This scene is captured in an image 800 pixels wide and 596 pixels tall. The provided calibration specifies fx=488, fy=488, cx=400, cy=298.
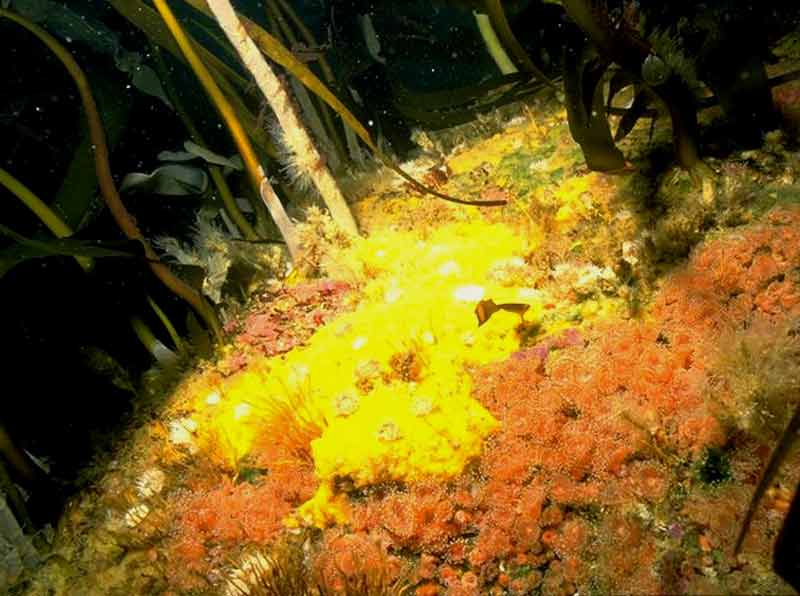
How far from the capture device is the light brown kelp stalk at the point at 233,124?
4.22 meters

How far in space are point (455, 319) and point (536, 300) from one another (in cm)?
56

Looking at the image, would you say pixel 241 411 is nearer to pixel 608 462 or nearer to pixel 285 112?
pixel 608 462

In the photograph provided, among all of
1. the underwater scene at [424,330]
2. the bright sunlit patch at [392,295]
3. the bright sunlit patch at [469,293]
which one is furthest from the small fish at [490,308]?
the bright sunlit patch at [392,295]

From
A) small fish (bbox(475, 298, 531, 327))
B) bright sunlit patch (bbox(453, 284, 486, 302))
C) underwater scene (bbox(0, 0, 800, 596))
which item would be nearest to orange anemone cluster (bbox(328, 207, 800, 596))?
underwater scene (bbox(0, 0, 800, 596))

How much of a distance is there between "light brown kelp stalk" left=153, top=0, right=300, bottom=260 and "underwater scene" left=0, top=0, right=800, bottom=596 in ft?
0.12

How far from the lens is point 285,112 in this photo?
13.8ft

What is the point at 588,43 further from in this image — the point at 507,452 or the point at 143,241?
the point at 143,241

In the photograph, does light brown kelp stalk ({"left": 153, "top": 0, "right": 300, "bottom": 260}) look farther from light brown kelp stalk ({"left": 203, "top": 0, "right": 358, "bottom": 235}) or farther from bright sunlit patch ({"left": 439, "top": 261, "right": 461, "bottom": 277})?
bright sunlit patch ({"left": 439, "top": 261, "right": 461, "bottom": 277})

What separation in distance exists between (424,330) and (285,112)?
2401mm

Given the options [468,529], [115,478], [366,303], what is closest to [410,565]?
[468,529]

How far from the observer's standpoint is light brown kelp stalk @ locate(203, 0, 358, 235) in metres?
3.97

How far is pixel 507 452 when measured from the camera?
2.47 metres

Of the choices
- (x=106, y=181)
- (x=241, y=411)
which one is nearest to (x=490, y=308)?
(x=241, y=411)

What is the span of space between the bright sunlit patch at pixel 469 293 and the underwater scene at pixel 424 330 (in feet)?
0.07
